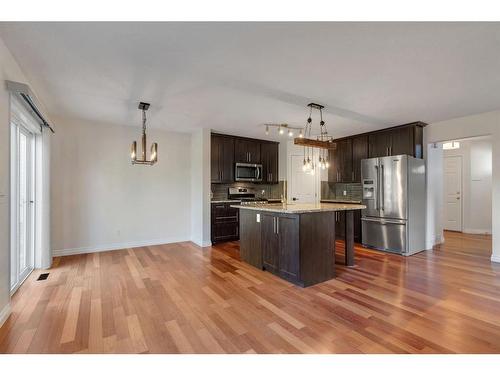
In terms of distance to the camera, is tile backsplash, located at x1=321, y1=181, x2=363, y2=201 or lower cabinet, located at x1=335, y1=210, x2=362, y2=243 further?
tile backsplash, located at x1=321, y1=181, x2=363, y2=201

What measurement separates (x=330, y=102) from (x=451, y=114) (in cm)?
230

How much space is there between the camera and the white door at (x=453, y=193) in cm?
661

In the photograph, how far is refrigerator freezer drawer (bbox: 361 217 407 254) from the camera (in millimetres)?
4359

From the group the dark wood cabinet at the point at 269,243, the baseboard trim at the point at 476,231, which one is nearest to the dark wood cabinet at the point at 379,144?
the dark wood cabinet at the point at 269,243

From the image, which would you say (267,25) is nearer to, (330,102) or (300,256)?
(330,102)

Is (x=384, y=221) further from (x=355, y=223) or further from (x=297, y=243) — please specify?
(x=297, y=243)

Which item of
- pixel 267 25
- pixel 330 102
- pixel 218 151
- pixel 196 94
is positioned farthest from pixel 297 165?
pixel 267 25

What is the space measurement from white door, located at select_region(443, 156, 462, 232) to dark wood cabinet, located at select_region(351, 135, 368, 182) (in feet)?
11.1

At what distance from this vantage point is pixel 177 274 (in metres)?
3.37

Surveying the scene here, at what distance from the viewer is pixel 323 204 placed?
402cm

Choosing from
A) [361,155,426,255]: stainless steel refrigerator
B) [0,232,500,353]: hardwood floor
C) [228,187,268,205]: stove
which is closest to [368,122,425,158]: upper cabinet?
[361,155,426,255]: stainless steel refrigerator

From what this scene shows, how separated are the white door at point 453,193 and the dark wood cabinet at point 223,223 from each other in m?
5.98

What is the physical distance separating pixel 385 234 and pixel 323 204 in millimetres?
1584

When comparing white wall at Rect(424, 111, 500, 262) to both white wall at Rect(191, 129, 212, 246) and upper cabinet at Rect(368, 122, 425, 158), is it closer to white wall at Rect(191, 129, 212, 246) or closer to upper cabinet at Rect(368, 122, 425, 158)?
upper cabinet at Rect(368, 122, 425, 158)
